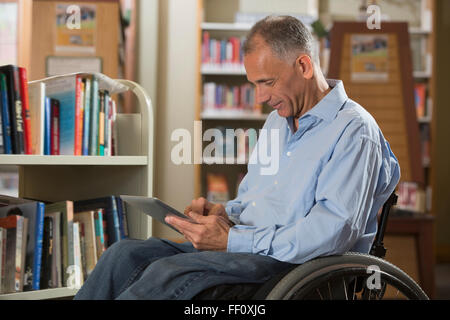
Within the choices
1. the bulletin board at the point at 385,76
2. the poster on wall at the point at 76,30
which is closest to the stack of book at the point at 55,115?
the poster on wall at the point at 76,30

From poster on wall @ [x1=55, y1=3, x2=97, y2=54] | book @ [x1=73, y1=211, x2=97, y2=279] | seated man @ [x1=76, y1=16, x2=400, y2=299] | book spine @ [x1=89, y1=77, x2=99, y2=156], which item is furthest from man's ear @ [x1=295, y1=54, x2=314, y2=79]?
poster on wall @ [x1=55, y1=3, x2=97, y2=54]

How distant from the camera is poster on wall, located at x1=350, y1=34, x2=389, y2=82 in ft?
11.0

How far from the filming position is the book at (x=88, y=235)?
1.58 metres

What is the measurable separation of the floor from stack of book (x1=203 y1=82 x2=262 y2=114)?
1611 mm

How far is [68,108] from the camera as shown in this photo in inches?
60.9

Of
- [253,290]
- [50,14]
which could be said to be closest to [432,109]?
[50,14]

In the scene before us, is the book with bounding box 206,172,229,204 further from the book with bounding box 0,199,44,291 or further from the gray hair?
the gray hair

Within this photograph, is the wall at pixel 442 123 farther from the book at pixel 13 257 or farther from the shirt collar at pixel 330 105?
the book at pixel 13 257

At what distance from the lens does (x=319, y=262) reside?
0.96m

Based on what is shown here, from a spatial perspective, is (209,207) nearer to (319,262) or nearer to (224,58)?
(319,262)

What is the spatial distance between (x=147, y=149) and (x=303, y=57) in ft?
2.04

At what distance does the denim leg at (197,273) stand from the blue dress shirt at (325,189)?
0.03 m

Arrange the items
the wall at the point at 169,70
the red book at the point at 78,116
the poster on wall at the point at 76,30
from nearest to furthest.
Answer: the red book at the point at 78,116 → the poster on wall at the point at 76,30 → the wall at the point at 169,70

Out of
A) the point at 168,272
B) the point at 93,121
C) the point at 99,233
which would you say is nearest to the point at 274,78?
the point at 168,272
